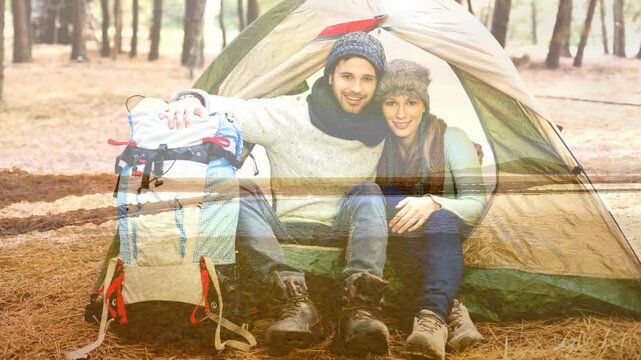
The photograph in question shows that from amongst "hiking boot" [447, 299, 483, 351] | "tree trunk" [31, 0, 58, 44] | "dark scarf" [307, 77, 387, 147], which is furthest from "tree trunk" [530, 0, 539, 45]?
"tree trunk" [31, 0, 58, 44]

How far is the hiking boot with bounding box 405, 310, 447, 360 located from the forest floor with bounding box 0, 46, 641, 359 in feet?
3.39

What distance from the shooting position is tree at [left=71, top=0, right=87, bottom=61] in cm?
316

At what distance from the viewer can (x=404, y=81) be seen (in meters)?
2.98

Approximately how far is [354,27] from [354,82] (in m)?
0.25

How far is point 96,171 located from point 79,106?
323 millimetres

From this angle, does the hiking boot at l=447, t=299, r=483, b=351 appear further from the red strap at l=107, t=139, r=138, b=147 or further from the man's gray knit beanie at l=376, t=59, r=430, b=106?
the red strap at l=107, t=139, r=138, b=147

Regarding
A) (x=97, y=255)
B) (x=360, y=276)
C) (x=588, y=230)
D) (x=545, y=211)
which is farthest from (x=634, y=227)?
(x=97, y=255)

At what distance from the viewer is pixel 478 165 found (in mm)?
3033

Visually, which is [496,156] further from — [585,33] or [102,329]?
[102,329]

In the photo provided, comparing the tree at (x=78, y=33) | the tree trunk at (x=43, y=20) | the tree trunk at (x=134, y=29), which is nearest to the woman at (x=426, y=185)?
the tree trunk at (x=134, y=29)

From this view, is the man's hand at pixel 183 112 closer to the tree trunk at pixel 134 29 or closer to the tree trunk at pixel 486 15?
the tree trunk at pixel 134 29

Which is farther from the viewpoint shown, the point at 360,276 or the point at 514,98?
the point at 514,98

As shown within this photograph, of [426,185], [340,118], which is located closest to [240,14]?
[340,118]

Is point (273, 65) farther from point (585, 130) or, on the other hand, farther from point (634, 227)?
point (634, 227)
